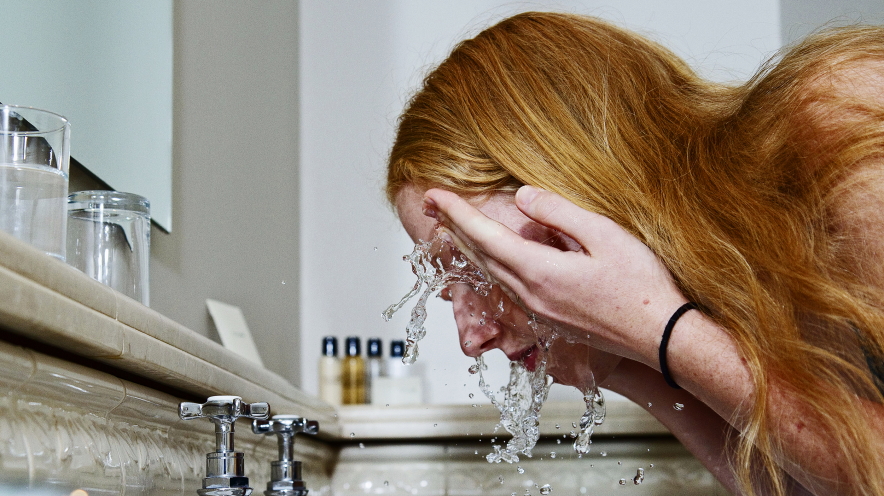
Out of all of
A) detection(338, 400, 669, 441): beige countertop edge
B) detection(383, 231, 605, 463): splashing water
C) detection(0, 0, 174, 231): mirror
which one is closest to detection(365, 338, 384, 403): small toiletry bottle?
detection(338, 400, 669, 441): beige countertop edge

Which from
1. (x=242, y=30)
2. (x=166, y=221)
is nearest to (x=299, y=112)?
(x=242, y=30)

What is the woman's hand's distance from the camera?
71 centimetres

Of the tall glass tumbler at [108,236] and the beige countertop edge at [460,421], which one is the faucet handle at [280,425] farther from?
the beige countertop edge at [460,421]

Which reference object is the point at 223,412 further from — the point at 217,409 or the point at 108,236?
the point at 108,236

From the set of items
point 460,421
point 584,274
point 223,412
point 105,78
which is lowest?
point 460,421

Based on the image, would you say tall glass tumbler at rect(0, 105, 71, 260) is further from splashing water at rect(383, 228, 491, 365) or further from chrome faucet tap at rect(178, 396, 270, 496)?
splashing water at rect(383, 228, 491, 365)

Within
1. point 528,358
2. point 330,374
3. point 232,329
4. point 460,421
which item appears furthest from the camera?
point 330,374

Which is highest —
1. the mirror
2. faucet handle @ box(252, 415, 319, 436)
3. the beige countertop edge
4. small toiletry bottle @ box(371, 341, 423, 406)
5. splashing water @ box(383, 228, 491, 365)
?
the mirror

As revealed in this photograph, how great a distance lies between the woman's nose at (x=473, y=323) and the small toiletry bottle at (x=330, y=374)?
70cm

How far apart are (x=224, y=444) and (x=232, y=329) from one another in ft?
1.77

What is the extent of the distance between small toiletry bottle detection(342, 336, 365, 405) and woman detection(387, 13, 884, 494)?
0.67 m

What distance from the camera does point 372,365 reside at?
1.57 meters

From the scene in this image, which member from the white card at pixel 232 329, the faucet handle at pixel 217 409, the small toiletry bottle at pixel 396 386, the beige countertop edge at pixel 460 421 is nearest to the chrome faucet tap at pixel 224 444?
the faucet handle at pixel 217 409

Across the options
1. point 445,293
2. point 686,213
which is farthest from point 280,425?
point 686,213
